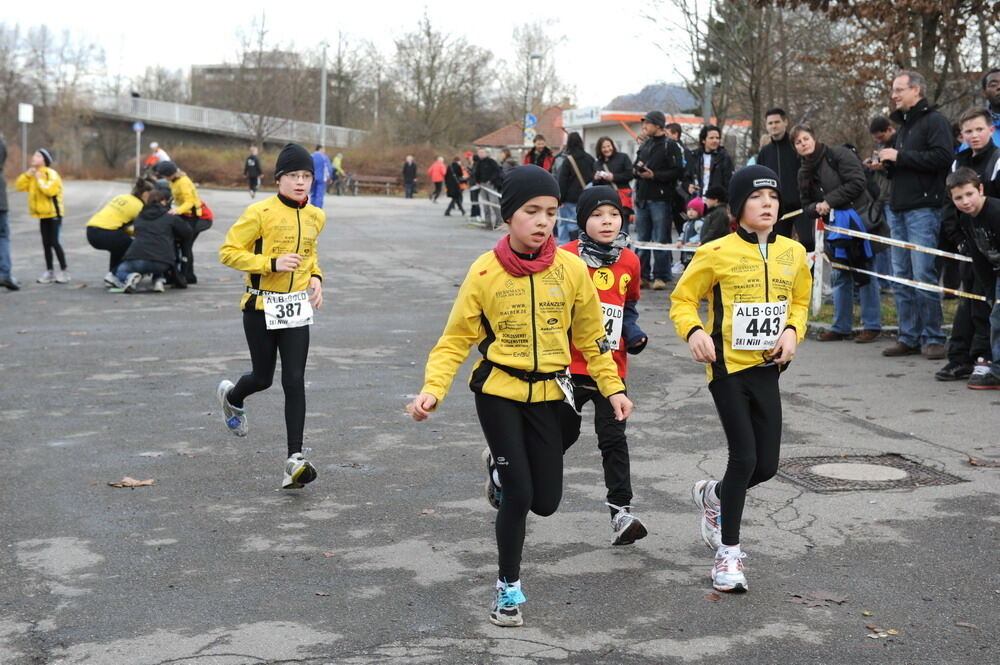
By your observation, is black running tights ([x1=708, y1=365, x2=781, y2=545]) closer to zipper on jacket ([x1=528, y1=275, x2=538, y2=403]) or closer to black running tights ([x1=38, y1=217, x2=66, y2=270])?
zipper on jacket ([x1=528, y1=275, x2=538, y2=403])

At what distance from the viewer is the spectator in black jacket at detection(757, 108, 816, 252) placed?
12.4 meters

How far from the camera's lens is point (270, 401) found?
376 inches

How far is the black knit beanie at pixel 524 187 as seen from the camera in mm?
4773

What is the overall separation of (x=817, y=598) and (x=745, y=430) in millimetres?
747

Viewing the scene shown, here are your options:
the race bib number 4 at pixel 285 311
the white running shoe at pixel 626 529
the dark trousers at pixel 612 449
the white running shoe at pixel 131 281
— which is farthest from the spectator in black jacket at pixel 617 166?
the white running shoe at pixel 626 529

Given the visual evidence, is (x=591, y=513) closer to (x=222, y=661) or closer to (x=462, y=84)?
(x=222, y=661)

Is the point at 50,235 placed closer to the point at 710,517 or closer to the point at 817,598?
the point at 710,517

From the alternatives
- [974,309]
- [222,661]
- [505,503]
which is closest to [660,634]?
[505,503]

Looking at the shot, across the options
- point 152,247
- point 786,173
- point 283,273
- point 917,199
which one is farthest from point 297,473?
point 152,247

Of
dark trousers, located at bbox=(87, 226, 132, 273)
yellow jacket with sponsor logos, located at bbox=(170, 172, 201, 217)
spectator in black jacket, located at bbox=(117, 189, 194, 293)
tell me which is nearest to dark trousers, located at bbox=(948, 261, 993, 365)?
spectator in black jacket, located at bbox=(117, 189, 194, 293)

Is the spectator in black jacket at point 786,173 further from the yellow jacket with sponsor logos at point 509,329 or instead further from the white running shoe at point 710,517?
the yellow jacket with sponsor logos at point 509,329

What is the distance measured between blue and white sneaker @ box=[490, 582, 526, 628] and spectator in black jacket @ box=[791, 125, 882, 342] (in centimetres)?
768

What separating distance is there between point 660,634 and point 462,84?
64.3 meters

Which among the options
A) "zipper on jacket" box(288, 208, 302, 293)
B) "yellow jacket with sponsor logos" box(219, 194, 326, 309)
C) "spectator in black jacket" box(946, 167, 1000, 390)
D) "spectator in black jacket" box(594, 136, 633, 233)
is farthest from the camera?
"spectator in black jacket" box(594, 136, 633, 233)
